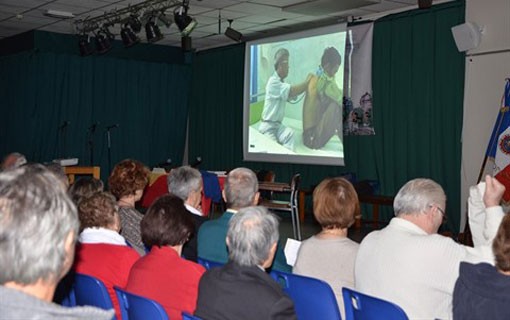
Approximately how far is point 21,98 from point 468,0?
26.1 ft

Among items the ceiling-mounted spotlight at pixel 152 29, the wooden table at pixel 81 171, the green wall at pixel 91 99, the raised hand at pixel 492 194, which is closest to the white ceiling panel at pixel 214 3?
the ceiling-mounted spotlight at pixel 152 29

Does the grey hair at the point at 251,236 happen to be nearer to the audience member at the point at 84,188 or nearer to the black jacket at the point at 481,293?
the black jacket at the point at 481,293

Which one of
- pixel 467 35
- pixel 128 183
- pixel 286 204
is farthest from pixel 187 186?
pixel 467 35

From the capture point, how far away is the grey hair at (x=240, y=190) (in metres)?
3.66

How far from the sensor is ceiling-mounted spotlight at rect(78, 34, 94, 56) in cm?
1071

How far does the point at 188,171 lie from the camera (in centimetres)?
414

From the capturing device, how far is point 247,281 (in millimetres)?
2209

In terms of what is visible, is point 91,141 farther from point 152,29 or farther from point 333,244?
point 333,244

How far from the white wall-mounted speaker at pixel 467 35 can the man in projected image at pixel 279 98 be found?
291 cm

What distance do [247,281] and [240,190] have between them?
1.47 meters

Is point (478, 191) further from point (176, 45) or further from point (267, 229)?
point (176, 45)

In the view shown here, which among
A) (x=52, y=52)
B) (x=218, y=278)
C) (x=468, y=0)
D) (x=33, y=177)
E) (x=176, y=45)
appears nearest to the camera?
(x=33, y=177)

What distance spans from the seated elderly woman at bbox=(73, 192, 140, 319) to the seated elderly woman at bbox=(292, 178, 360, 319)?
823mm

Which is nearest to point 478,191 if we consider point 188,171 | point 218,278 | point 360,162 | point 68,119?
point 218,278
